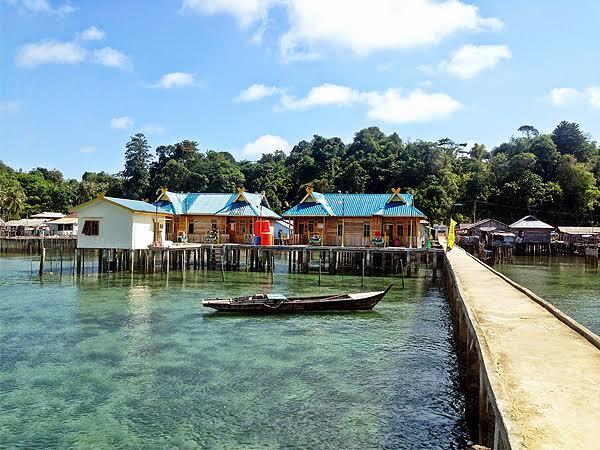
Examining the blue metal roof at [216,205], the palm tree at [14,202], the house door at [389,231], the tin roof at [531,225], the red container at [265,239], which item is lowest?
the red container at [265,239]

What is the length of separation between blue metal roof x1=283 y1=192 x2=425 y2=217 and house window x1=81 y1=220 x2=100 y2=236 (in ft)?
42.6

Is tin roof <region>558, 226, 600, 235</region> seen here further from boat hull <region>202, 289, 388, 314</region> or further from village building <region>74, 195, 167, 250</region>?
village building <region>74, 195, 167, 250</region>

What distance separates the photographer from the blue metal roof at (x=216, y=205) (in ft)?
136

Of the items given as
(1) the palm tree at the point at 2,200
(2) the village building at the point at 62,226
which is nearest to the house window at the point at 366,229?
(2) the village building at the point at 62,226

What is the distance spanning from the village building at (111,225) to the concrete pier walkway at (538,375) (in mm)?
25878

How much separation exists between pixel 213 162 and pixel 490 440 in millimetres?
73266

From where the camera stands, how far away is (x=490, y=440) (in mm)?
8508

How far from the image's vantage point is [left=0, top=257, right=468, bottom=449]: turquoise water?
1012 centimetres

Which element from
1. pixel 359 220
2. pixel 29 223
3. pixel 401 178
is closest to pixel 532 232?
pixel 401 178

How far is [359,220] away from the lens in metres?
38.5

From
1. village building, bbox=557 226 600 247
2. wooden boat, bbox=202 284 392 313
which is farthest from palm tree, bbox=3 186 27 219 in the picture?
village building, bbox=557 226 600 247

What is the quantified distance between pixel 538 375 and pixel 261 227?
107 ft

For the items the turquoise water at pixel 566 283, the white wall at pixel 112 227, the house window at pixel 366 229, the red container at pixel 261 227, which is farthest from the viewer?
the red container at pixel 261 227

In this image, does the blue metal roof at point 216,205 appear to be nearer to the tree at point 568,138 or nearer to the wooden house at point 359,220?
the wooden house at point 359,220
